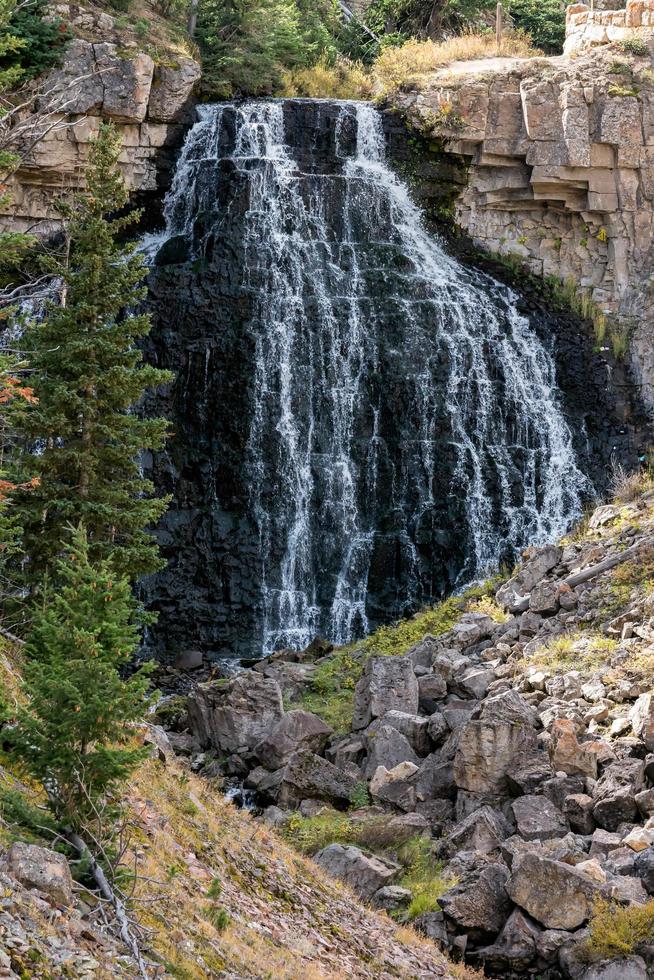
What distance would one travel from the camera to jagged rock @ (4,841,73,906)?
A: 317 inches

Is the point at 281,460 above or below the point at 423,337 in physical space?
below

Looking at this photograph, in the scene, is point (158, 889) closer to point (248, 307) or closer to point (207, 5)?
point (248, 307)

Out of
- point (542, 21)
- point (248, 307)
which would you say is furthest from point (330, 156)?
point (542, 21)

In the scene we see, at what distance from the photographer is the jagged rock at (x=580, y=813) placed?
1458 centimetres

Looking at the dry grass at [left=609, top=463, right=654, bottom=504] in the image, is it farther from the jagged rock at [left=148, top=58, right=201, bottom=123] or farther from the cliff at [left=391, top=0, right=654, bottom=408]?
the jagged rock at [left=148, top=58, right=201, bottom=123]

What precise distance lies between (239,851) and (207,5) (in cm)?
3139

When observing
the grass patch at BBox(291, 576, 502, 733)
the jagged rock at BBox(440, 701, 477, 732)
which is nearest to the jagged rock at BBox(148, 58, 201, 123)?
the grass patch at BBox(291, 576, 502, 733)

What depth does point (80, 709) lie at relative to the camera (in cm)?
860

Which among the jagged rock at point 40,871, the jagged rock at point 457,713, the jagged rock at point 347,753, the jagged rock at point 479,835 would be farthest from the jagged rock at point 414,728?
the jagged rock at point 40,871

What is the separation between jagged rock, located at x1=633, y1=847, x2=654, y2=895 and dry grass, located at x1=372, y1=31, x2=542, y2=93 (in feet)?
89.7

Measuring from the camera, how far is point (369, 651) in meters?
22.9

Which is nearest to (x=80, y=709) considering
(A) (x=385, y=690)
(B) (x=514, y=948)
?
(B) (x=514, y=948)

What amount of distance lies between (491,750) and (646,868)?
123 inches

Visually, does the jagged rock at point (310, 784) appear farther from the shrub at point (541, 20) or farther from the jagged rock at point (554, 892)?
the shrub at point (541, 20)
